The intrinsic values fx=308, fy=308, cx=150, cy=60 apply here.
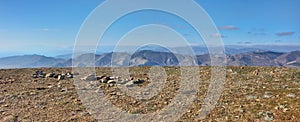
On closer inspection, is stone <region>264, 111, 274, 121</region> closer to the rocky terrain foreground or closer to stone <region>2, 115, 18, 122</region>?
the rocky terrain foreground

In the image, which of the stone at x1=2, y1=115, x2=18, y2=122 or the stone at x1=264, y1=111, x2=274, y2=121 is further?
the stone at x1=2, y1=115, x2=18, y2=122

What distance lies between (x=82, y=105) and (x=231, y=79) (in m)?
12.5

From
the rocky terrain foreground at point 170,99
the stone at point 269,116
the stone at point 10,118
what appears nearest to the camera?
the stone at point 269,116

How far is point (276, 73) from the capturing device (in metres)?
26.8

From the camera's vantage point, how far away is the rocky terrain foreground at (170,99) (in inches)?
635

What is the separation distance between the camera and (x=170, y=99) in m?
19.4

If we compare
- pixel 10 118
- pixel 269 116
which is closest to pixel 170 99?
pixel 269 116

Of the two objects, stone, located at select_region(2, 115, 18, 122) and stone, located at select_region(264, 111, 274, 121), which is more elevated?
stone, located at select_region(264, 111, 274, 121)

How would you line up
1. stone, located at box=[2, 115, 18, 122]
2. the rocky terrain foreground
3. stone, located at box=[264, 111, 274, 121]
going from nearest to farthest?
1. stone, located at box=[264, 111, 274, 121]
2. the rocky terrain foreground
3. stone, located at box=[2, 115, 18, 122]

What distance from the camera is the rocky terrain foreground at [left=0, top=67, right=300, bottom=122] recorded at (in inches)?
635

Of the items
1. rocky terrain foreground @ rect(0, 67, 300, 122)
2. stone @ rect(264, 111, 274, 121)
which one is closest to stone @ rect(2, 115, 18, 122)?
rocky terrain foreground @ rect(0, 67, 300, 122)

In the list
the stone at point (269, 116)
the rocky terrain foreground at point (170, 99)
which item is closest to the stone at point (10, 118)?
the rocky terrain foreground at point (170, 99)

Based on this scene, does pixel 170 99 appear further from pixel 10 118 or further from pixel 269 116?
pixel 10 118

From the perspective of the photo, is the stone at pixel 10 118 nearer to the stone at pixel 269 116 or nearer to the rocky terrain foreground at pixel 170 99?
the rocky terrain foreground at pixel 170 99
